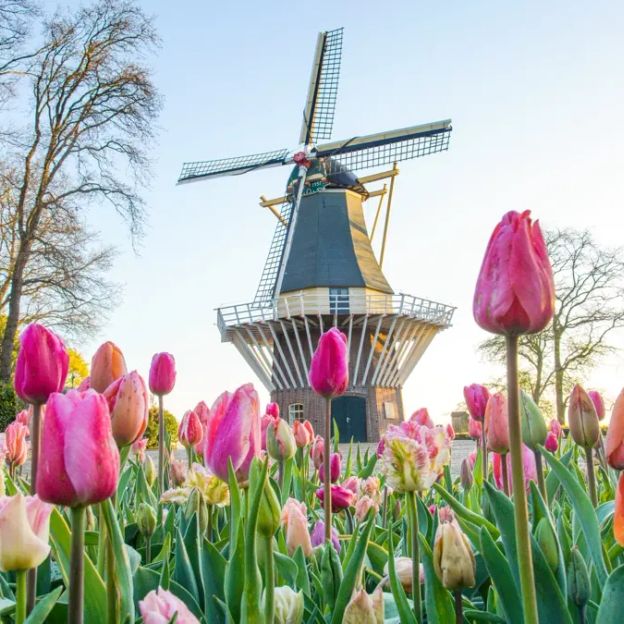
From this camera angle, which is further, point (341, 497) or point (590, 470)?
point (341, 497)

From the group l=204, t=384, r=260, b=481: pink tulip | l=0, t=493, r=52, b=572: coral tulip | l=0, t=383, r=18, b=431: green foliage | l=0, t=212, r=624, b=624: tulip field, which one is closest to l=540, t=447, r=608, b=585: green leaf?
l=0, t=212, r=624, b=624: tulip field

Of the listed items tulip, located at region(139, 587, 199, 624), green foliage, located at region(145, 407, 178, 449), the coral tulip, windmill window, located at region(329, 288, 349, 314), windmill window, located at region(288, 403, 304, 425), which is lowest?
tulip, located at region(139, 587, 199, 624)

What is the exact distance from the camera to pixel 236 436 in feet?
3.56

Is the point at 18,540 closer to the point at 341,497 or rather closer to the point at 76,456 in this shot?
the point at 76,456

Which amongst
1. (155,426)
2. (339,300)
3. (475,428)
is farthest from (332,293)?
(475,428)

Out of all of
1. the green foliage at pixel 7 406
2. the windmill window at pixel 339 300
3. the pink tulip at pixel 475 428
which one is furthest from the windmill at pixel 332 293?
the pink tulip at pixel 475 428

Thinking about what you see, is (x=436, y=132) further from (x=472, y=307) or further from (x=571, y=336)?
(x=472, y=307)

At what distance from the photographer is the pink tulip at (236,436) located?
109cm

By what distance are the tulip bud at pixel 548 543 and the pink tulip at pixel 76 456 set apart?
2.02 feet

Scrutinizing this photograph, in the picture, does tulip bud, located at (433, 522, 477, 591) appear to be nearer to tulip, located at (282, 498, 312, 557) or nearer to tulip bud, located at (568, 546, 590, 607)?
tulip bud, located at (568, 546, 590, 607)

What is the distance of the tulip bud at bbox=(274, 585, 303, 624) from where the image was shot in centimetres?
92

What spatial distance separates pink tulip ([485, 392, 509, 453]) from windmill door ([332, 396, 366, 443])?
17.9 metres

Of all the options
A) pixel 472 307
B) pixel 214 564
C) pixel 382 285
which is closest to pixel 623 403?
pixel 472 307

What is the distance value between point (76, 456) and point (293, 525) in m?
0.68
